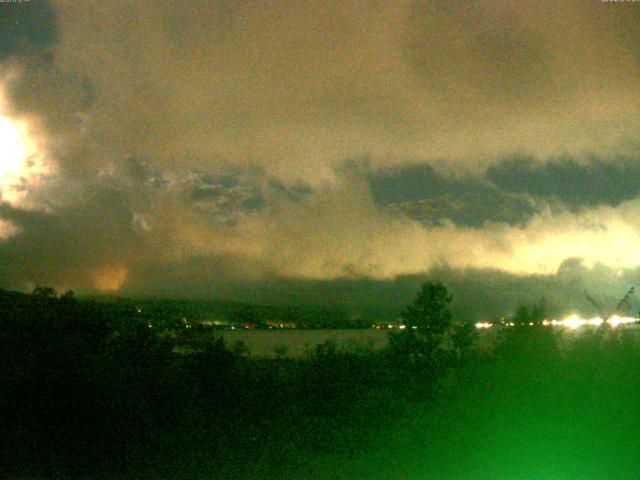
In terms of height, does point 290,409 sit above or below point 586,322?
below

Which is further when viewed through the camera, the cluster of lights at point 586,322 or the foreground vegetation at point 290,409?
the cluster of lights at point 586,322

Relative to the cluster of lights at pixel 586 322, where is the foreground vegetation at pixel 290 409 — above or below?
below

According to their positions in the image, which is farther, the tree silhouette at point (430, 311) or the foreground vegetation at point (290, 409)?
the tree silhouette at point (430, 311)

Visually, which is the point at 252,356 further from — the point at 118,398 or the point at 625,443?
the point at 625,443

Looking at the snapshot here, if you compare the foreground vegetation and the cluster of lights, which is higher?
the cluster of lights

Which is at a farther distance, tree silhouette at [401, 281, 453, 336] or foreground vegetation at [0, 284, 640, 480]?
tree silhouette at [401, 281, 453, 336]

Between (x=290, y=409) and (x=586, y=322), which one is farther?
(x=586, y=322)

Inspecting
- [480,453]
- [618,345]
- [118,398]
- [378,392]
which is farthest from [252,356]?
[618,345]

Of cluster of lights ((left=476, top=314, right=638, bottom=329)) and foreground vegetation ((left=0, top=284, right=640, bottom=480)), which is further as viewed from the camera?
cluster of lights ((left=476, top=314, right=638, bottom=329))
